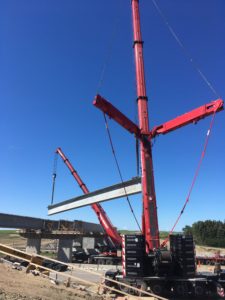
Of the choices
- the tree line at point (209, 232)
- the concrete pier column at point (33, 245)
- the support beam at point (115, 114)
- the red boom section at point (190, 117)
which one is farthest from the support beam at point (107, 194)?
the tree line at point (209, 232)

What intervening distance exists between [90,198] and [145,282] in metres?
8.54

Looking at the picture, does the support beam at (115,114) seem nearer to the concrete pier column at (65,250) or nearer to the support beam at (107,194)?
the support beam at (107,194)

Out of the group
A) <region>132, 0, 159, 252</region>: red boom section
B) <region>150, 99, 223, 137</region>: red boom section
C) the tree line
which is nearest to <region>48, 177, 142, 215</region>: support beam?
<region>132, 0, 159, 252</region>: red boom section

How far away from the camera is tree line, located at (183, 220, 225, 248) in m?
106

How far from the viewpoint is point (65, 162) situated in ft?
165

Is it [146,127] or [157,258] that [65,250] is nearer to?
[146,127]

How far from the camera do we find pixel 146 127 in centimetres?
2367

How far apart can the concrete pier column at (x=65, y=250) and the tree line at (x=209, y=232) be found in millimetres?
63518

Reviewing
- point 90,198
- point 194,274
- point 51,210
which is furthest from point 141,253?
point 51,210

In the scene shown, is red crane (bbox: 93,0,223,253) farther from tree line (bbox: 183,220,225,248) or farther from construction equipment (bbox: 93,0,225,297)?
tree line (bbox: 183,220,225,248)

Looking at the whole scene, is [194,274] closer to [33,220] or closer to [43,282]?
[43,282]

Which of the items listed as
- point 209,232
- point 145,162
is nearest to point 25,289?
point 145,162

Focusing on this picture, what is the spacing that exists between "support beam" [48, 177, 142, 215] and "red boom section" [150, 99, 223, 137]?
4.05m

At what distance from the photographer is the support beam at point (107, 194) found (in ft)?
70.2
